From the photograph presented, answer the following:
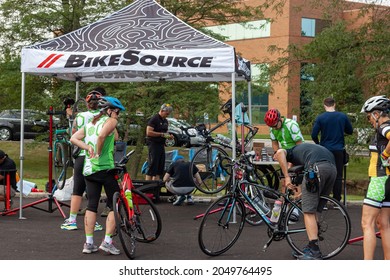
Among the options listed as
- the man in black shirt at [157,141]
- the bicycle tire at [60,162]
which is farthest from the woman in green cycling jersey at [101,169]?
the man in black shirt at [157,141]

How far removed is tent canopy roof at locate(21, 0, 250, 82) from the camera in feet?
33.8

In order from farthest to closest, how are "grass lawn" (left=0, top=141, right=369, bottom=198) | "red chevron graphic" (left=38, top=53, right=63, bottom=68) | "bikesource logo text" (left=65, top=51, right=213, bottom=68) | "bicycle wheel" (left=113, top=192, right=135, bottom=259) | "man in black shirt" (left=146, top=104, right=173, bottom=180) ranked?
"grass lawn" (left=0, top=141, right=369, bottom=198) < "man in black shirt" (left=146, top=104, right=173, bottom=180) < "red chevron graphic" (left=38, top=53, right=63, bottom=68) < "bikesource logo text" (left=65, top=51, right=213, bottom=68) < "bicycle wheel" (left=113, top=192, right=135, bottom=259)

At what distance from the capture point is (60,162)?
1182cm

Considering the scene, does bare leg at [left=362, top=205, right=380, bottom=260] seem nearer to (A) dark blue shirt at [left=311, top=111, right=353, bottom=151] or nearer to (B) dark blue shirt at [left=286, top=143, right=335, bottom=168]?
(B) dark blue shirt at [left=286, top=143, right=335, bottom=168]

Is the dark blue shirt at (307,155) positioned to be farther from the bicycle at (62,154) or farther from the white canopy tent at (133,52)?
the bicycle at (62,154)

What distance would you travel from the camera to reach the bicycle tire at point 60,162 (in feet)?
37.3

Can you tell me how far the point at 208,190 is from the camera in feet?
42.7

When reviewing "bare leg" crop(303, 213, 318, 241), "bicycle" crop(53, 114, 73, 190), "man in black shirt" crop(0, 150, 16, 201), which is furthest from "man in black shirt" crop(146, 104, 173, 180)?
"bare leg" crop(303, 213, 318, 241)

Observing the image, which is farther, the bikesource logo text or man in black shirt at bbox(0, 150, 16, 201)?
man in black shirt at bbox(0, 150, 16, 201)

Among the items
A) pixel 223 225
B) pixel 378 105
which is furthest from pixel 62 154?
pixel 378 105

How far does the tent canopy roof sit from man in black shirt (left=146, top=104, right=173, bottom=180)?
7.40 ft

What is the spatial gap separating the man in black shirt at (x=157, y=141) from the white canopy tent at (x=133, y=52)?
2258 millimetres
